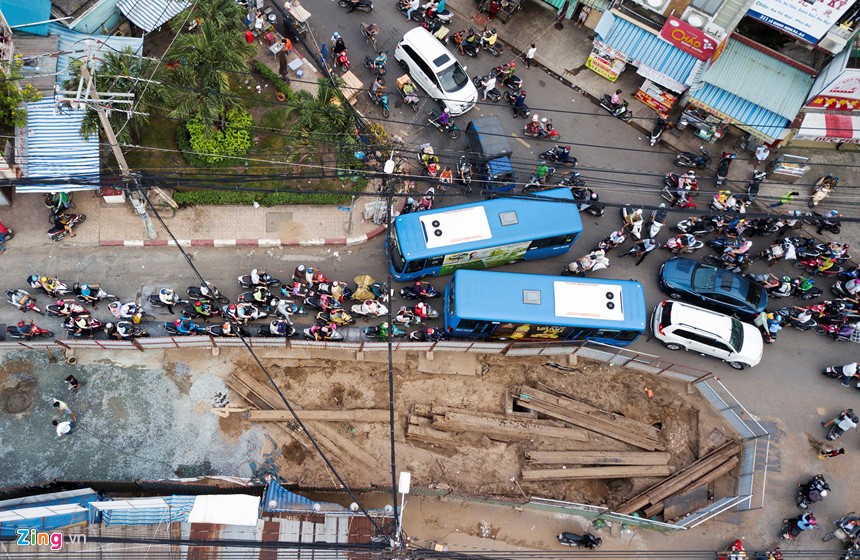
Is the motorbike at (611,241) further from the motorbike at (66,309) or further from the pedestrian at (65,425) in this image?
the pedestrian at (65,425)

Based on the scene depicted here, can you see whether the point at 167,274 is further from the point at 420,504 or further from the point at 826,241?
the point at 826,241

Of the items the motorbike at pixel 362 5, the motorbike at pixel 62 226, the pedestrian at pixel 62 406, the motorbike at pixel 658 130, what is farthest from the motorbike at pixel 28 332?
the motorbike at pixel 658 130

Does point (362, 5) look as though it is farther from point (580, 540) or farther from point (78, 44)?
point (580, 540)

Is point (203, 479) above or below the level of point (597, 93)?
below

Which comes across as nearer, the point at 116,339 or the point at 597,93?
the point at 116,339

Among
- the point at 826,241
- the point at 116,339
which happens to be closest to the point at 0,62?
the point at 116,339

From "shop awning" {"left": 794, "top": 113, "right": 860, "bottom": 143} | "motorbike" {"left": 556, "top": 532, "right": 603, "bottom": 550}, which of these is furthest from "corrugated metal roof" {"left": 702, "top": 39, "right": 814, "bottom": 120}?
"motorbike" {"left": 556, "top": 532, "right": 603, "bottom": 550}
